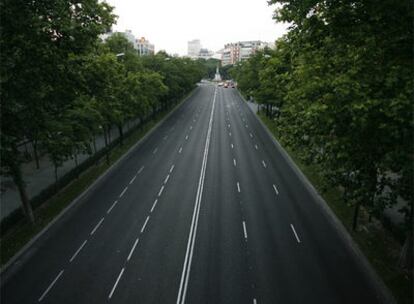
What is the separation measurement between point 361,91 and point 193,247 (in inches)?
401

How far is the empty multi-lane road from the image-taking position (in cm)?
1295

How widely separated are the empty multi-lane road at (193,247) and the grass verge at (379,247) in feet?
2.23

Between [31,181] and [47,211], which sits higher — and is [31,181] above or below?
below

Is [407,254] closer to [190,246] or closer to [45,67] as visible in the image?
[190,246]

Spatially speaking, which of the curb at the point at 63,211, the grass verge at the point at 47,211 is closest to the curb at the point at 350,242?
the curb at the point at 63,211

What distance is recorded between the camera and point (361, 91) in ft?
34.6

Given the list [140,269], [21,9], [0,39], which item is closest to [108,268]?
[140,269]

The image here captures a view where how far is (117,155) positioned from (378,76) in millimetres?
25457

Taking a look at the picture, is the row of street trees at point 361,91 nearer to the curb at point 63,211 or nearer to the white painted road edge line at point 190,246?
the white painted road edge line at point 190,246


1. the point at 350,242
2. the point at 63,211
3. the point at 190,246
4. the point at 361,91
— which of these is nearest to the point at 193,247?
the point at 190,246

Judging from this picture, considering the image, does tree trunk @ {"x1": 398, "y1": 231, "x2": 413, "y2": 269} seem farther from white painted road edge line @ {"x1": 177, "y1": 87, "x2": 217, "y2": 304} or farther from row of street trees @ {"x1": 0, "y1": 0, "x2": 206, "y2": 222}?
row of street trees @ {"x1": 0, "y1": 0, "x2": 206, "y2": 222}

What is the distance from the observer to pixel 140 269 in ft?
47.0

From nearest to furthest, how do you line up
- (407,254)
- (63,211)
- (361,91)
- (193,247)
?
(361,91) < (407,254) < (193,247) < (63,211)

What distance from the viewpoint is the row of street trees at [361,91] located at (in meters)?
9.86
